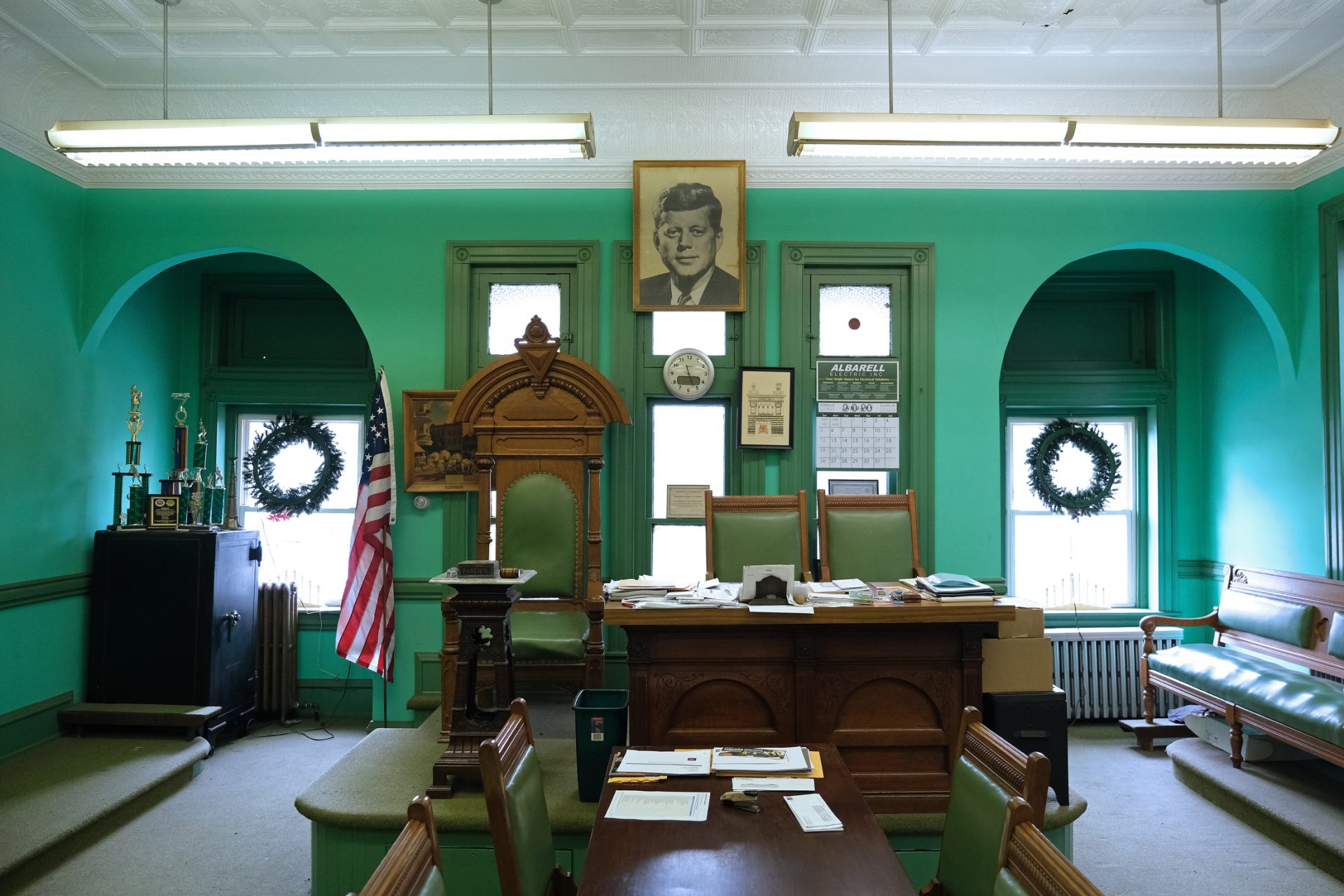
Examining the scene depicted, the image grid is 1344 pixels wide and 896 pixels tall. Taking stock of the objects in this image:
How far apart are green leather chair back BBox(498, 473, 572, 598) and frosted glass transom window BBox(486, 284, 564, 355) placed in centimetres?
102

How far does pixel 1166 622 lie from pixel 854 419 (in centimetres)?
252

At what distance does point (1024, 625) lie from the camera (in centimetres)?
350

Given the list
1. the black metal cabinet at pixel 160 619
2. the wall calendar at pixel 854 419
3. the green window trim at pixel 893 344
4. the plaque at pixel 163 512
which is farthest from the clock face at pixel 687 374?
the plaque at pixel 163 512

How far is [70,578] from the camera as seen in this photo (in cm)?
501

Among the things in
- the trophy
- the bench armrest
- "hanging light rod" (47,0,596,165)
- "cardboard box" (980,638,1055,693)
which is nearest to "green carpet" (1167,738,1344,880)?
the bench armrest

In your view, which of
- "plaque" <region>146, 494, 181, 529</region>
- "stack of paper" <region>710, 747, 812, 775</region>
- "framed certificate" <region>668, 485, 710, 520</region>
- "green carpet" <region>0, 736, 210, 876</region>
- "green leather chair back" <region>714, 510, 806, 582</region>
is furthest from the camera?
"framed certificate" <region>668, 485, 710, 520</region>

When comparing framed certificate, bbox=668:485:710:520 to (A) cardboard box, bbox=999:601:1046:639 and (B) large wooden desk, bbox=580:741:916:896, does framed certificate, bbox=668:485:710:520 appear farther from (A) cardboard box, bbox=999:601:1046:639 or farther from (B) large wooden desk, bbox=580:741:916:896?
(B) large wooden desk, bbox=580:741:916:896

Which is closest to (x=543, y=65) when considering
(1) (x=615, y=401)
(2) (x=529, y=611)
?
(1) (x=615, y=401)

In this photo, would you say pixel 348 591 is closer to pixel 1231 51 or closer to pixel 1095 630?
pixel 1095 630

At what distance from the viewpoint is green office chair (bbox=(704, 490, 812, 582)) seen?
15.0 ft

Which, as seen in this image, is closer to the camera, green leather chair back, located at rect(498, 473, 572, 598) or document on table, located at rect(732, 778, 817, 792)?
document on table, located at rect(732, 778, 817, 792)

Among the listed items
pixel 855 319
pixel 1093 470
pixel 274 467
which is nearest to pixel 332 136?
pixel 274 467

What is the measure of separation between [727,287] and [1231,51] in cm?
318

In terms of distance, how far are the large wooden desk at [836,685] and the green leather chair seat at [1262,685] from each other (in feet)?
6.13
